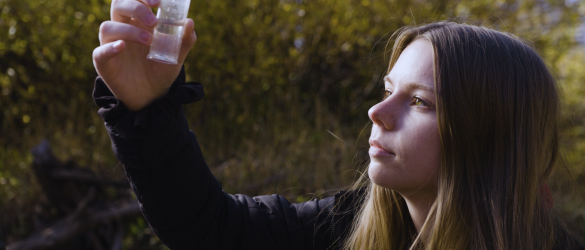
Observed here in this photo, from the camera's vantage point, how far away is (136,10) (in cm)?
98

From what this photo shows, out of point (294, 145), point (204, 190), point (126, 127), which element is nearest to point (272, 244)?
point (204, 190)

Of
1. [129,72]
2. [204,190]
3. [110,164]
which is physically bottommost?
[110,164]

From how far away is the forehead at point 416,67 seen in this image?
118 cm

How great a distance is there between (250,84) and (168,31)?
3.42 metres

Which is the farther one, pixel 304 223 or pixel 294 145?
pixel 294 145

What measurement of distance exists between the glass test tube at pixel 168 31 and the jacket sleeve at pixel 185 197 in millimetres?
120

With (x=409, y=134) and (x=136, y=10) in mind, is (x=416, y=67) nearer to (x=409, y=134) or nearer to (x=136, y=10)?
(x=409, y=134)

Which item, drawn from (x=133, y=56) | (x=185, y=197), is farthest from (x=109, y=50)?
(x=185, y=197)

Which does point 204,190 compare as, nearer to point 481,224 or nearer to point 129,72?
point 129,72

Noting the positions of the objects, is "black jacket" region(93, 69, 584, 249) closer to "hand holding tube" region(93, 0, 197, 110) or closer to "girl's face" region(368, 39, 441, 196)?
"hand holding tube" region(93, 0, 197, 110)

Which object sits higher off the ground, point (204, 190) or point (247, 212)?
point (204, 190)

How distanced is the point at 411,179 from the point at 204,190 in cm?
59

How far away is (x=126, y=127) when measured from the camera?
41.7 inches

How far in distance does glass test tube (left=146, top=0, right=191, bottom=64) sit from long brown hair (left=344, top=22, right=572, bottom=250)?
0.67 meters
